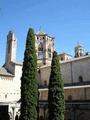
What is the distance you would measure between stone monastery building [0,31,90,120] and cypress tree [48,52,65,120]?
382 cm

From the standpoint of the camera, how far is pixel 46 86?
118ft

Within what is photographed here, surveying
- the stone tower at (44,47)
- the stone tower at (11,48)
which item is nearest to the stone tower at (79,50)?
the stone tower at (44,47)

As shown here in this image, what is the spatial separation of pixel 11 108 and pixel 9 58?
10969mm

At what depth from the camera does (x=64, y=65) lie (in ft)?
113

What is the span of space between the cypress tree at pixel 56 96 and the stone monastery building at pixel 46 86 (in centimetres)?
382

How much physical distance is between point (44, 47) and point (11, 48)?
12383 mm

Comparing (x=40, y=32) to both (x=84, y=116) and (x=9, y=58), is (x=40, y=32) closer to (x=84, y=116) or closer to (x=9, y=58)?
(x=9, y=58)

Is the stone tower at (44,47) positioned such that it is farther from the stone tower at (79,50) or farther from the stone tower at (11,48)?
the stone tower at (11,48)

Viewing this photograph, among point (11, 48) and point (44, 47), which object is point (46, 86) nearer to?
point (11, 48)

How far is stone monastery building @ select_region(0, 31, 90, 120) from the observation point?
964 inches

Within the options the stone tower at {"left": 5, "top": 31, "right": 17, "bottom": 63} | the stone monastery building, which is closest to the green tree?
the stone monastery building

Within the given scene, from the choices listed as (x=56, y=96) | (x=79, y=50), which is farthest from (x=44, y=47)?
(x=56, y=96)

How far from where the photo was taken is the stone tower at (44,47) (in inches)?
1853

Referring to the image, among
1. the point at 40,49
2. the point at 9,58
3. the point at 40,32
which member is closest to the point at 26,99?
the point at 9,58
